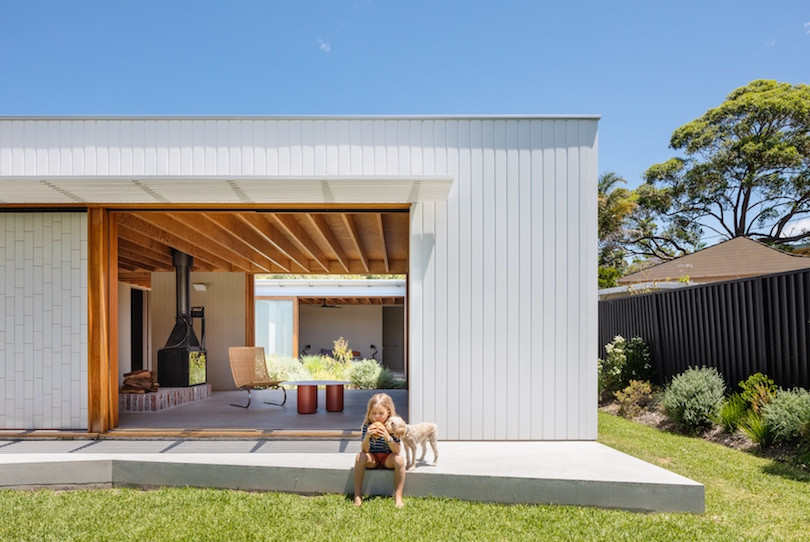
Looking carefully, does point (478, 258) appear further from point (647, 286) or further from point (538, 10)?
point (538, 10)

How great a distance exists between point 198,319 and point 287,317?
16.9 feet

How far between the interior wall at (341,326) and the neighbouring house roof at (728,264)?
8.36m

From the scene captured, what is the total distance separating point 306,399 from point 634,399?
4.74m

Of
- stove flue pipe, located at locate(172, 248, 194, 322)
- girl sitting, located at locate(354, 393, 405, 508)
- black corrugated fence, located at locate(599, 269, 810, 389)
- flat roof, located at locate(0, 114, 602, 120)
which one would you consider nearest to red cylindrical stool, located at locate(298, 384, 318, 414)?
stove flue pipe, located at locate(172, 248, 194, 322)

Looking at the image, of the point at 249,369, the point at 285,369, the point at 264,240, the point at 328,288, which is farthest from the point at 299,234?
the point at 328,288

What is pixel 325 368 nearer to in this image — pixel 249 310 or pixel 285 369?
pixel 285 369

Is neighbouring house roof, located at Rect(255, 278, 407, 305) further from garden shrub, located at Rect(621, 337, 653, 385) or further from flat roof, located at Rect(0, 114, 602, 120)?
flat roof, located at Rect(0, 114, 602, 120)

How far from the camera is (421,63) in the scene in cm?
2314

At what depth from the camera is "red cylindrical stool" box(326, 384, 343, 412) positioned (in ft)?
25.3

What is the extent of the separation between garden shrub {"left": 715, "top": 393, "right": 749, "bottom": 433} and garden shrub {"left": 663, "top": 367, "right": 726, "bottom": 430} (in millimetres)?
98

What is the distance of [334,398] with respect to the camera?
7734 mm

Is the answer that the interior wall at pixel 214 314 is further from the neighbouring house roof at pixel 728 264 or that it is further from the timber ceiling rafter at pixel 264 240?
the neighbouring house roof at pixel 728 264

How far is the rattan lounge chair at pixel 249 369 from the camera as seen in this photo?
328 inches

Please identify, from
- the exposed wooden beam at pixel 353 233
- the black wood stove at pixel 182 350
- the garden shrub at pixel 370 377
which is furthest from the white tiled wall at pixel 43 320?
the garden shrub at pixel 370 377
